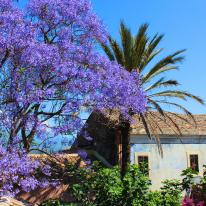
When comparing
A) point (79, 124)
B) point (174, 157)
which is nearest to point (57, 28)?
point (79, 124)

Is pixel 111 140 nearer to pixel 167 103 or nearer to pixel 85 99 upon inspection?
pixel 167 103

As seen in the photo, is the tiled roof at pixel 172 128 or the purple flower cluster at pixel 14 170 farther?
the tiled roof at pixel 172 128

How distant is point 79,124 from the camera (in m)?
13.5

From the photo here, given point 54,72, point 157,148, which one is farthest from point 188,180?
point 157,148

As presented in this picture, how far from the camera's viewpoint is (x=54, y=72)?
12719 millimetres

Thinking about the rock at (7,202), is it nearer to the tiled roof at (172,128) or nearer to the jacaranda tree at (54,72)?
the jacaranda tree at (54,72)

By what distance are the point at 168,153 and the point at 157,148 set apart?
0.73 meters

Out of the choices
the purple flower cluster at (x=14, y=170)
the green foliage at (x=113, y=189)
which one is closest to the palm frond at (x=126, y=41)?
the green foliage at (x=113, y=189)

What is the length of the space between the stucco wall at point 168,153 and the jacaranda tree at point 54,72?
1305 centimetres

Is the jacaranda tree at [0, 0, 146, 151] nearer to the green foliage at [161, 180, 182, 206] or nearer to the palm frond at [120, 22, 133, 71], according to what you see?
the green foliage at [161, 180, 182, 206]

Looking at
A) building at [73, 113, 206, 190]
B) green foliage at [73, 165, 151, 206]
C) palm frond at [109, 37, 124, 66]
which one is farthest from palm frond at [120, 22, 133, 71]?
green foliage at [73, 165, 151, 206]

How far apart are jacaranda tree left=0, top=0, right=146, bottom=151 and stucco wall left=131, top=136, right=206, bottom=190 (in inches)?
514

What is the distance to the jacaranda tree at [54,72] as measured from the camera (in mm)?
12102

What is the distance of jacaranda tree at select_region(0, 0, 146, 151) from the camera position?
12.1 m
